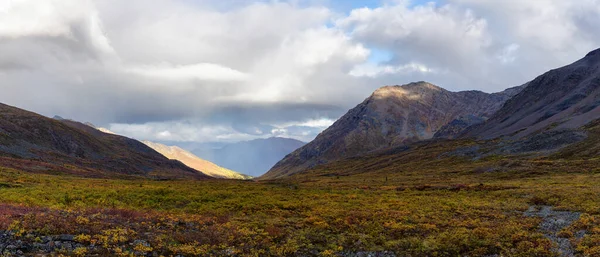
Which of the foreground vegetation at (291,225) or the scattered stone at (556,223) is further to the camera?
the scattered stone at (556,223)

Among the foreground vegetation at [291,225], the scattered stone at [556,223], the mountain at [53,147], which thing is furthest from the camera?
the mountain at [53,147]

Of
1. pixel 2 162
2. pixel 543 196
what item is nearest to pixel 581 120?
pixel 543 196

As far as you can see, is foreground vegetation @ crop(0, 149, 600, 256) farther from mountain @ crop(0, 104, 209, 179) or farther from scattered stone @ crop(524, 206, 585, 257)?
mountain @ crop(0, 104, 209, 179)

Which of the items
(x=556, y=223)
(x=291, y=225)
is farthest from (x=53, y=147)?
(x=556, y=223)

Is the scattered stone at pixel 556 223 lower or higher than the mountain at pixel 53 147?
lower

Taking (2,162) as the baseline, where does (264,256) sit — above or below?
below

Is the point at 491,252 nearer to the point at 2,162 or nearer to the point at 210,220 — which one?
the point at 210,220

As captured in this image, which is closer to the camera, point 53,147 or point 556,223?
point 556,223

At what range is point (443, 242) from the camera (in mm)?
26281

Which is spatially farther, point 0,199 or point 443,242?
point 0,199

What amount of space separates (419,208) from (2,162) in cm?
9873

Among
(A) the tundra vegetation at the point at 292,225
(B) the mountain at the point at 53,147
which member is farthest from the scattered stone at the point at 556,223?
(B) the mountain at the point at 53,147

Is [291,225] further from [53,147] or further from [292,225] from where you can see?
[53,147]

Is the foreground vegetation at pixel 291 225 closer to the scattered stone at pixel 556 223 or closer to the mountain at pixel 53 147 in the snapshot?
the scattered stone at pixel 556 223
